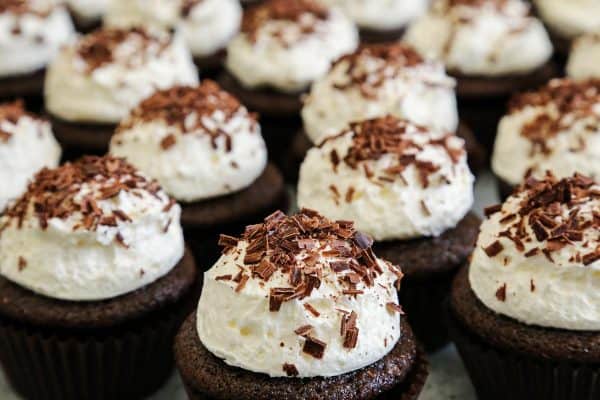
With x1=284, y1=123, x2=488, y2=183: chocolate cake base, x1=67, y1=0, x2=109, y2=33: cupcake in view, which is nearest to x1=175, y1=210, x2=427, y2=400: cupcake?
x1=284, y1=123, x2=488, y2=183: chocolate cake base

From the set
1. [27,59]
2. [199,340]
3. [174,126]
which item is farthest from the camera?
[27,59]

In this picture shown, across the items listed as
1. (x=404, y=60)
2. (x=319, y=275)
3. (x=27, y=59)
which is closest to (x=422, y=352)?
(x=319, y=275)

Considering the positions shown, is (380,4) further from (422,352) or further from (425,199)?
(422,352)

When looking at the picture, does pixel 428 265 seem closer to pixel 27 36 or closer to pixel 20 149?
pixel 20 149

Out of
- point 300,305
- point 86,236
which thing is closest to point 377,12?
point 86,236

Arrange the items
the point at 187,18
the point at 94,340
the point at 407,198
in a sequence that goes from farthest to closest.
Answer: the point at 187,18 → the point at 407,198 → the point at 94,340

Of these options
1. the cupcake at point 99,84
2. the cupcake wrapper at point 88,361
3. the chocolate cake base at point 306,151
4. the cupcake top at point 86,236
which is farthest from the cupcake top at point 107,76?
the cupcake wrapper at point 88,361
